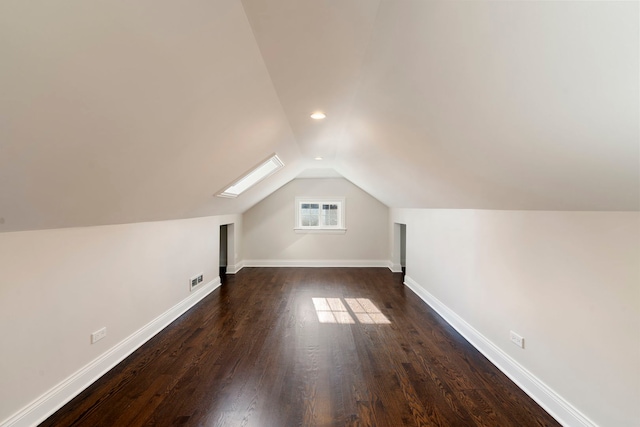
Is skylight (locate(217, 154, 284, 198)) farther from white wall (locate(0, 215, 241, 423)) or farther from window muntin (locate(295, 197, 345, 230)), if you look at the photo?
window muntin (locate(295, 197, 345, 230))

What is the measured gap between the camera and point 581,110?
1.05m

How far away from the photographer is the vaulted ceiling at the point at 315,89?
909mm

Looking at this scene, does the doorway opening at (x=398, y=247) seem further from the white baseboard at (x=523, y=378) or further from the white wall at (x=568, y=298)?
the white wall at (x=568, y=298)

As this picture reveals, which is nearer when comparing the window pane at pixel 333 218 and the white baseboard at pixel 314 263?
the white baseboard at pixel 314 263

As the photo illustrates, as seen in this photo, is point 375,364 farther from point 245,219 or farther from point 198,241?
point 245,219

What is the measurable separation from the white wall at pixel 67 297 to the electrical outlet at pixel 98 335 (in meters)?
0.04

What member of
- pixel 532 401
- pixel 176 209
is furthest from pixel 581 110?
pixel 176 209

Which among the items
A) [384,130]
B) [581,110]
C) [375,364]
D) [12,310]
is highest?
[384,130]

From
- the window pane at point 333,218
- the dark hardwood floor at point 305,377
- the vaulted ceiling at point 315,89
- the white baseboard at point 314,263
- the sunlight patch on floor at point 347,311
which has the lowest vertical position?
the dark hardwood floor at point 305,377

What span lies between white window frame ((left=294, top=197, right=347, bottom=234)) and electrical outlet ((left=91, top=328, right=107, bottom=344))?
470 centimetres

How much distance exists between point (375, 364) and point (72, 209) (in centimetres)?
264

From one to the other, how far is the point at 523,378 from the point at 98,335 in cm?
345

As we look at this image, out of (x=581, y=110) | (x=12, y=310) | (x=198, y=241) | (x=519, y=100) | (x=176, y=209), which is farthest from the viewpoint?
(x=198, y=241)

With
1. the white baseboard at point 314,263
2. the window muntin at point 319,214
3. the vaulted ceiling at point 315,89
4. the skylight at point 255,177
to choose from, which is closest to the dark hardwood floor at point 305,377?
the vaulted ceiling at point 315,89
